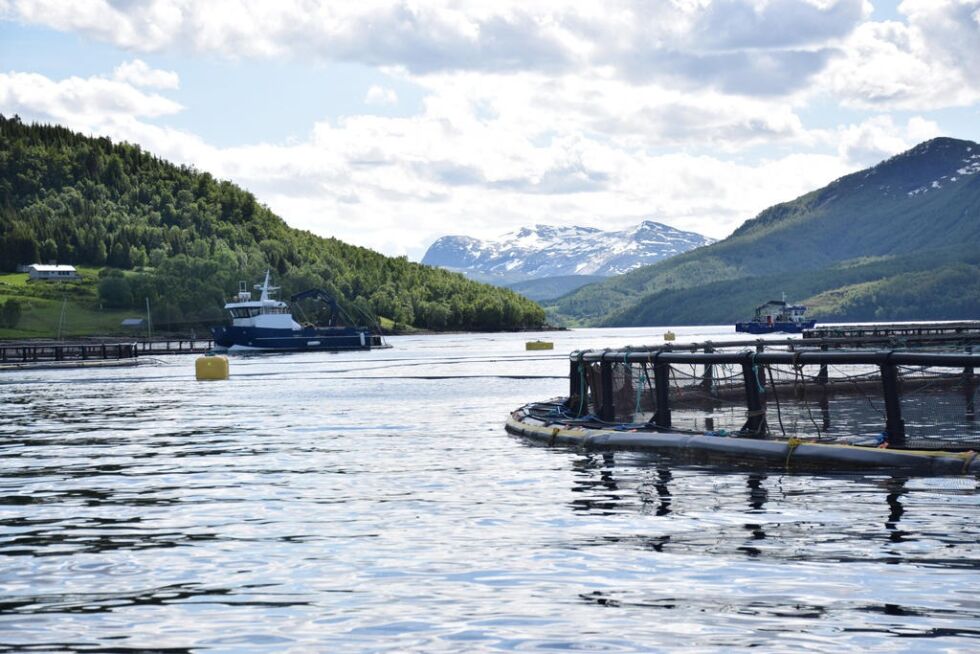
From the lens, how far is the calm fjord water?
11969 millimetres

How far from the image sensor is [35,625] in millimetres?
12703

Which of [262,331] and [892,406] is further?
[262,331]

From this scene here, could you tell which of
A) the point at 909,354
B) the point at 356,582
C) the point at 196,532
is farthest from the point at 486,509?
the point at 909,354

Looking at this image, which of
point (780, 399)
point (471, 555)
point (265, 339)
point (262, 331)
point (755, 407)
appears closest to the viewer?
point (471, 555)

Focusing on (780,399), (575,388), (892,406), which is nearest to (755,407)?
(892,406)

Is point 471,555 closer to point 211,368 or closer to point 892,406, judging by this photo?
point 892,406

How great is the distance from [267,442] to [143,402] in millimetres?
29048

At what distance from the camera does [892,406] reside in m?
24.6

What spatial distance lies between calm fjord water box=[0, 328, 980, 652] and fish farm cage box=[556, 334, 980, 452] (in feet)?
7.29

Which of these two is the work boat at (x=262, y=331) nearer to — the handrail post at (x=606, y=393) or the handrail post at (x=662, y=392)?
the handrail post at (x=606, y=393)

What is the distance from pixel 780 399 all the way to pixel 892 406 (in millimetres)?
7845

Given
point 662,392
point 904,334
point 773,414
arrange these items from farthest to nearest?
1. point 904,334
2. point 662,392
3. point 773,414

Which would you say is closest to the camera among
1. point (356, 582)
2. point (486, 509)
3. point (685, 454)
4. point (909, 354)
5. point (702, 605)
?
point (702, 605)

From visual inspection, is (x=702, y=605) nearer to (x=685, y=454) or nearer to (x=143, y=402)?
(x=685, y=454)
